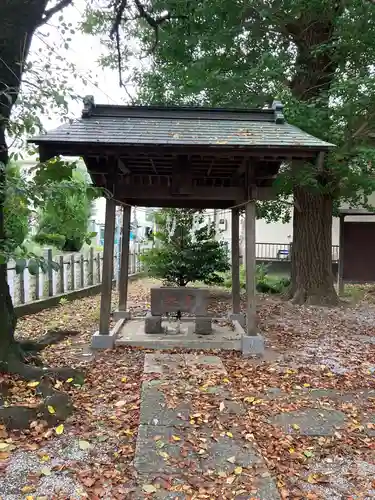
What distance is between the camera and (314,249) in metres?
11.0

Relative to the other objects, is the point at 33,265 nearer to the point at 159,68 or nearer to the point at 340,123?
the point at 340,123

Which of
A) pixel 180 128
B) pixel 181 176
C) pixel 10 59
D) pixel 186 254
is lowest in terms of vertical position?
pixel 186 254

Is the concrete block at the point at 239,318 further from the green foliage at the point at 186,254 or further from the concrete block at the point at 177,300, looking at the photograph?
the green foliage at the point at 186,254

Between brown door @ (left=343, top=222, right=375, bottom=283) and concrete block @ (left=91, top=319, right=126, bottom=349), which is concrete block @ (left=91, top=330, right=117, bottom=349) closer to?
concrete block @ (left=91, top=319, right=126, bottom=349)

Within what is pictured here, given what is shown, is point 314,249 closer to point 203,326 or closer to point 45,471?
point 203,326

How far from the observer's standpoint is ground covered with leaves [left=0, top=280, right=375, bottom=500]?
3.08m

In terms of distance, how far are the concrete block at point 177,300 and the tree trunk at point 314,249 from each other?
4.87m

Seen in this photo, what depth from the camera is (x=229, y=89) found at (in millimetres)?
9055

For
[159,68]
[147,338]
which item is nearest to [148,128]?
[147,338]

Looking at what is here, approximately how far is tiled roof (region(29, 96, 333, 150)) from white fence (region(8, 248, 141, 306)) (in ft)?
7.51

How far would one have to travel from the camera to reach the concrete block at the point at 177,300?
6.86m

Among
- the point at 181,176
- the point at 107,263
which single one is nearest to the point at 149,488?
the point at 107,263

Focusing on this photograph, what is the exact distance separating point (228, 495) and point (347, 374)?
3.12m

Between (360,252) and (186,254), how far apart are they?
9.31 metres
